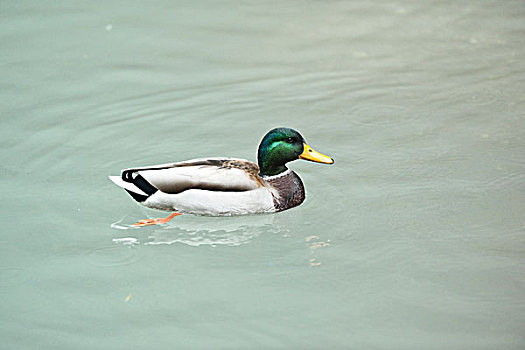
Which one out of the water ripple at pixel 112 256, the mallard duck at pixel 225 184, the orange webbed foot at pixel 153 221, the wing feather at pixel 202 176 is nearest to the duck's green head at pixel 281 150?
the mallard duck at pixel 225 184

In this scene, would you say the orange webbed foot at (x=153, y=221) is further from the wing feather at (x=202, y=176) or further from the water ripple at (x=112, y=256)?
the water ripple at (x=112, y=256)

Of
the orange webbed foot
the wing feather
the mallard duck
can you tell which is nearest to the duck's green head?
the mallard duck

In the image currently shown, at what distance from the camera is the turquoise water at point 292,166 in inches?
203

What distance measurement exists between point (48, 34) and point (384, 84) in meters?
4.44

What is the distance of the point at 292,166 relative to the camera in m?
7.31

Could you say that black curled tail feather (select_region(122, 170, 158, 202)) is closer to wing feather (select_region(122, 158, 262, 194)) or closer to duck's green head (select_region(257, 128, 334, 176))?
wing feather (select_region(122, 158, 262, 194))

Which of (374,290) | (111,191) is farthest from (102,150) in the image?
(374,290)

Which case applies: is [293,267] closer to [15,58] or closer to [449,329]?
[449,329]

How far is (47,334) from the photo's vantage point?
16.6 ft

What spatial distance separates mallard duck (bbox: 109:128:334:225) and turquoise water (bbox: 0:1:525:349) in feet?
0.42

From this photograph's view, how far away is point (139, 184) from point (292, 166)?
5.03 ft

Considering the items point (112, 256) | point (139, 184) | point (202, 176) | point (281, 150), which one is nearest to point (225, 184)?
point (202, 176)

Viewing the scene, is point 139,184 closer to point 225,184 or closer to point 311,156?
point 225,184

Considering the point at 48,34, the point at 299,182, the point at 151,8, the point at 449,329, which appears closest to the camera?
the point at 449,329
